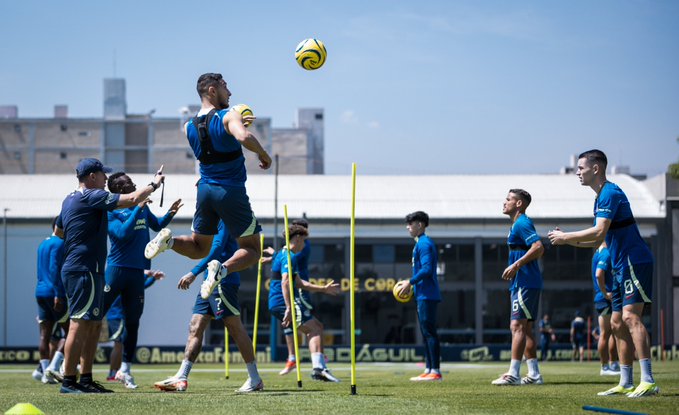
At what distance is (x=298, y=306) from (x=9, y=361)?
20.3 m

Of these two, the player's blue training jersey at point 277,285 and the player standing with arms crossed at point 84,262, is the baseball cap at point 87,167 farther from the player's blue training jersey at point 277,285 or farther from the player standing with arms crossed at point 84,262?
the player's blue training jersey at point 277,285

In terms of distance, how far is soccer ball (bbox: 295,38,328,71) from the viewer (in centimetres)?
1156

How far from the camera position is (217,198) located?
9438 millimetres

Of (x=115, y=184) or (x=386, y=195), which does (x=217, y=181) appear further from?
(x=386, y=195)

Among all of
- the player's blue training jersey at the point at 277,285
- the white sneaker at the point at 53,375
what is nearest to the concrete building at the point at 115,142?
the player's blue training jersey at the point at 277,285

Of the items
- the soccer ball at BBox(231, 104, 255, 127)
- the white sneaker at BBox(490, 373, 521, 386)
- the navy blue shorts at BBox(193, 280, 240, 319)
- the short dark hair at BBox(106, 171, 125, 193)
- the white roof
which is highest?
the white roof

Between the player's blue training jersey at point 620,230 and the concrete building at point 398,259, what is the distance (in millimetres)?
33242

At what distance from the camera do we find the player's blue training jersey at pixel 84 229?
1017 centimetres

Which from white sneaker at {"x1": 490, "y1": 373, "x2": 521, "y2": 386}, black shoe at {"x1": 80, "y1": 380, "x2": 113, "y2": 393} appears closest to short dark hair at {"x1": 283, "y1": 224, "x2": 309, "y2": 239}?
white sneaker at {"x1": 490, "y1": 373, "x2": 521, "y2": 386}

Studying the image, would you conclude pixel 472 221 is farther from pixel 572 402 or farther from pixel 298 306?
pixel 572 402

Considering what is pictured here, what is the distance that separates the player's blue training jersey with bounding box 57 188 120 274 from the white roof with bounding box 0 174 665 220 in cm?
3301

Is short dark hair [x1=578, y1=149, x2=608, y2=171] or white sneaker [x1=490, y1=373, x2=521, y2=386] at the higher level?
short dark hair [x1=578, y1=149, x2=608, y2=171]

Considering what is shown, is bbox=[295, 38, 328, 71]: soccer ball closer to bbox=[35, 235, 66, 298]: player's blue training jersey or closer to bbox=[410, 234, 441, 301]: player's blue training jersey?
bbox=[410, 234, 441, 301]: player's blue training jersey

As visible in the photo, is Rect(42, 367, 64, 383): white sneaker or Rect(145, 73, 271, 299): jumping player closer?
Rect(145, 73, 271, 299): jumping player
